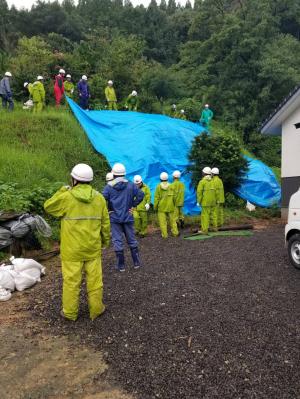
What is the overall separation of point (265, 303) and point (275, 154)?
21557mm

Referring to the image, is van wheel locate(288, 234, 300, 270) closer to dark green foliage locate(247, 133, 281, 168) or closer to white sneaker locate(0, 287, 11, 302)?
white sneaker locate(0, 287, 11, 302)

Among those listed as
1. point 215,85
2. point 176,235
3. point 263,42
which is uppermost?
point 263,42

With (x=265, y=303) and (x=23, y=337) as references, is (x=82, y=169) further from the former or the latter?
(x=265, y=303)

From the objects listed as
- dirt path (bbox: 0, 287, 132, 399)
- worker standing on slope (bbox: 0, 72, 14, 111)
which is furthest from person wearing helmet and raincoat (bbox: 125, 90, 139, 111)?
dirt path (bbox: 0, 287, 132, 399)

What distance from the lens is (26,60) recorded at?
76.2 ft

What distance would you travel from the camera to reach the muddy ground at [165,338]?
3.60 metres

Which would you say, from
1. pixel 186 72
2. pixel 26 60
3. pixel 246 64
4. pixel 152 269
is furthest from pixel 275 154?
pixel 152 269

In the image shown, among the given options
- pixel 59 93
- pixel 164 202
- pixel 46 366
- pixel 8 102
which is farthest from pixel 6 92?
pixel 46 366

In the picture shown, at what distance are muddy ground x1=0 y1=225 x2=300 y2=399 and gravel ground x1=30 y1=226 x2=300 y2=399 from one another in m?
0.01

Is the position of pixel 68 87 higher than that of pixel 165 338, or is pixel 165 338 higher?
pixel 68 87

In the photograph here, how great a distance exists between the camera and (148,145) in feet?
48.6

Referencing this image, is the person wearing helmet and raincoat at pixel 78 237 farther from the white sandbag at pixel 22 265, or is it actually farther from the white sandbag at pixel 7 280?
the white sandbag at pixel 22 265

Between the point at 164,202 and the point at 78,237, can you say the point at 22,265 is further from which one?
the point at 164,202

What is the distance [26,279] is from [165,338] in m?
3.16
